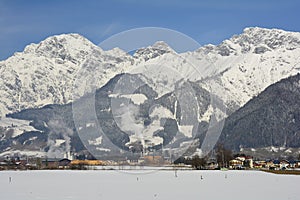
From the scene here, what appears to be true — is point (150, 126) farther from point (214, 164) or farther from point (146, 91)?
point (214, 164)

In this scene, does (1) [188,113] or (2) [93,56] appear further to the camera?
(2) [93,56]

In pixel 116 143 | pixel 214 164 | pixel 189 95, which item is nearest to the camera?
pixel 189 95

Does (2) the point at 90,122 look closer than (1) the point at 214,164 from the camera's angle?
Yes

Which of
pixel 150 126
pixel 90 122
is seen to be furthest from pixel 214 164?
pixel 150 126

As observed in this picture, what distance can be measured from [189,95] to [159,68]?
4250mm

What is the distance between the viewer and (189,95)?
3344 cm

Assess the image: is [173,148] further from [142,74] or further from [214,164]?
[214,164]

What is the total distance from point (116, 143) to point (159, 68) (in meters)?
5.87

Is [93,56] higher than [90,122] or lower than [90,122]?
higher

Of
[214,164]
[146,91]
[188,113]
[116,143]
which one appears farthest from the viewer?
[214,164]

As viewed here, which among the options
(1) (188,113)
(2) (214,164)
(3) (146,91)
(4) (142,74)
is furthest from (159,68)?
(2) (214,164)

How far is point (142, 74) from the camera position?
3638cm

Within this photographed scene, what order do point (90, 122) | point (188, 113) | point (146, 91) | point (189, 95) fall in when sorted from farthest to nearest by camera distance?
point (90, 122), point (146, 91), point (189, 95), point (188, 113)

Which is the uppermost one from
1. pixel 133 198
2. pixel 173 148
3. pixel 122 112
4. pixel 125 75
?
pixel 125 75
